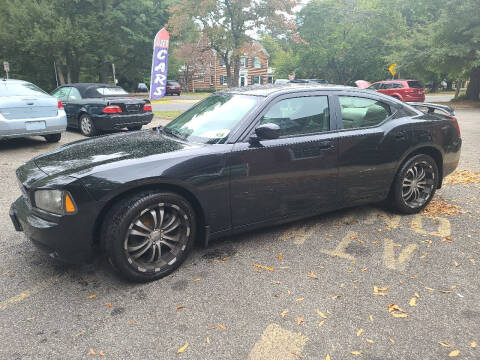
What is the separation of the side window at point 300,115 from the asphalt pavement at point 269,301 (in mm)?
1116

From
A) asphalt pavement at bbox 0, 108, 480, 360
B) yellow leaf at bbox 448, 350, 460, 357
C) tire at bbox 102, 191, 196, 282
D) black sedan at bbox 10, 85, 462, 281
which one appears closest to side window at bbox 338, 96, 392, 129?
black sedan at bbox 10, 85, 462, 281

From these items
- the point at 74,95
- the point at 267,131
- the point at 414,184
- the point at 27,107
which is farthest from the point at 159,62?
the point at 267,131

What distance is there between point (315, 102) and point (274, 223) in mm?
1303

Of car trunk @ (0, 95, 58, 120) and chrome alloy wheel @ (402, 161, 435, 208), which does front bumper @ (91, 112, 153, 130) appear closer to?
car trunk @ (0, 95, 58, 120)

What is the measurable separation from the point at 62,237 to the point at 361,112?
123 inches

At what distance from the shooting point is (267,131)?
10.0 ft

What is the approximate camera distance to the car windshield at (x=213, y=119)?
3.28 metres

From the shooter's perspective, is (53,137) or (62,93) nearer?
(53,137)

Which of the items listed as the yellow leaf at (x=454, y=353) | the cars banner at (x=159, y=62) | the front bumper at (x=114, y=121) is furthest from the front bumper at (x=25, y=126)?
the yellow leaf at (x=454, y=353)

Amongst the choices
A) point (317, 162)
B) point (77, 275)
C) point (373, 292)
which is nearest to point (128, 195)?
point (77, 275)

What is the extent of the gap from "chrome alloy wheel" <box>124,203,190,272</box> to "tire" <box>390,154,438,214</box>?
255cm

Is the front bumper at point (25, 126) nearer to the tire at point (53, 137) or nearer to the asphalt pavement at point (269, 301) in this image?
the tire at point (53, 137)

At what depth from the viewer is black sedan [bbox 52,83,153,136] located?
9258mm

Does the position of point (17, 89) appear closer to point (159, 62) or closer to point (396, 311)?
point (159, 62)
